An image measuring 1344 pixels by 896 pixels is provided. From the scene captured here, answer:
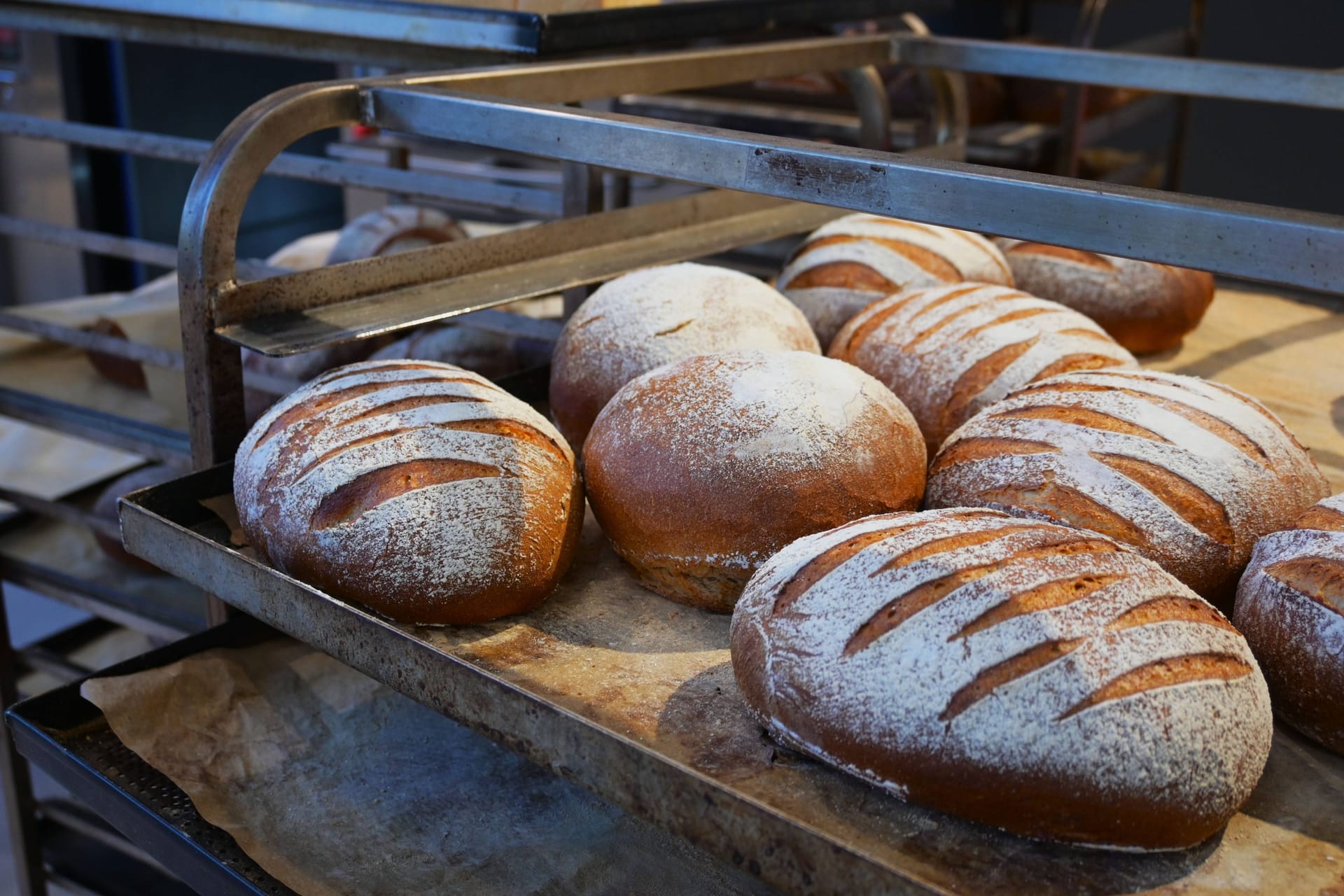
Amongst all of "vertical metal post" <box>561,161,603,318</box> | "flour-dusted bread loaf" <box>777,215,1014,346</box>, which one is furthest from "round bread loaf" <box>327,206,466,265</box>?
"flour-dusted bread loaf" <box>777,215,1014,346</box>

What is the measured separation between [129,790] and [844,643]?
0.74 m

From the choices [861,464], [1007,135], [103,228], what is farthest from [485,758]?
[103,228]

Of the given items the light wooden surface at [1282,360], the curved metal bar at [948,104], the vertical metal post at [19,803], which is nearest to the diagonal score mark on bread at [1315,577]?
the light wooden surface at [1282,360]

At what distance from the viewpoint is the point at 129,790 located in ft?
3.70

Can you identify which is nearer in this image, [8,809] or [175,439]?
[175,439]

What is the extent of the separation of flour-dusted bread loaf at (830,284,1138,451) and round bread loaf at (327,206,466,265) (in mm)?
1137

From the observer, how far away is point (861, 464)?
3.81 feet

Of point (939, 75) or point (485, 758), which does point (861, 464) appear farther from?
point (939, 75)

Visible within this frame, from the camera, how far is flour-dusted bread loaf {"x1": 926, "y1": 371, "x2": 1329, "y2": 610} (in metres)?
1.11

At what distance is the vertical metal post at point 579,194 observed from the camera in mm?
1853

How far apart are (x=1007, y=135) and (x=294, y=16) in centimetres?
216

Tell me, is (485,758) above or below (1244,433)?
below

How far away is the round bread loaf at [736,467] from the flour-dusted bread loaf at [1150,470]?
92 millimetres

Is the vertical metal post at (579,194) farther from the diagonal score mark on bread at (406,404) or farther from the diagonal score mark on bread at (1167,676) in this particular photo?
the diagonal score mark on bread at (1167,676)
